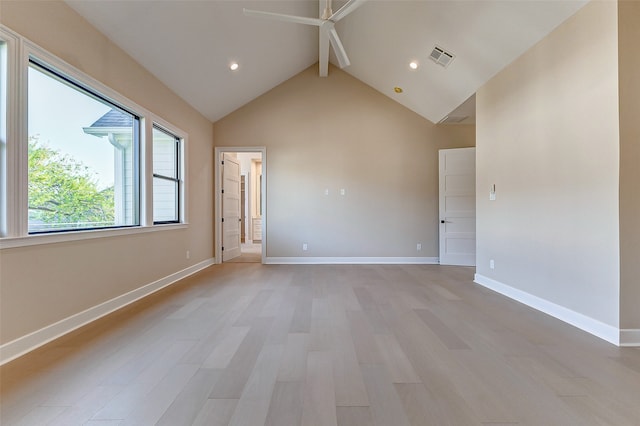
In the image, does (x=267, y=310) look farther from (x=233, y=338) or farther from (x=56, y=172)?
(x=56, y=172)

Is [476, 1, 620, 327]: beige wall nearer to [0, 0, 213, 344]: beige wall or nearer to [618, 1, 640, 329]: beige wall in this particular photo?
[618, 1, 640, 329]: beige wall

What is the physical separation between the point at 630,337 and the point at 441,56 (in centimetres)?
371

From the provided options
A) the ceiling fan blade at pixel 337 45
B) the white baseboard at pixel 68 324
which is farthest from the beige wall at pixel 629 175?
the white baseboard at pixel 68 324

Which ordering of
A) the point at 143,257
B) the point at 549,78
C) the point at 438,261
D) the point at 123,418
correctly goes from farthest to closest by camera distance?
the point at 438,261 → the point at 143,257 → the point at 549,78 → the point at 123,418

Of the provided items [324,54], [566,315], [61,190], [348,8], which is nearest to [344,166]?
[324,54]

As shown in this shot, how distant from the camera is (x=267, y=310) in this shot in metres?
3.21

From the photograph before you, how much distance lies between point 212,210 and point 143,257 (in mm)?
2470

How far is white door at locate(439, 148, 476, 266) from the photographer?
5.86 m

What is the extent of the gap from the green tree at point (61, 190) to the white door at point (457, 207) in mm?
5368

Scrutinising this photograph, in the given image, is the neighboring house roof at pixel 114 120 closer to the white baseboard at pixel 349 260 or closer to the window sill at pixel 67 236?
the window sill at pixel 67 236

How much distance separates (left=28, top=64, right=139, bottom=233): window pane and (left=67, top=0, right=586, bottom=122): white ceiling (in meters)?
0.76

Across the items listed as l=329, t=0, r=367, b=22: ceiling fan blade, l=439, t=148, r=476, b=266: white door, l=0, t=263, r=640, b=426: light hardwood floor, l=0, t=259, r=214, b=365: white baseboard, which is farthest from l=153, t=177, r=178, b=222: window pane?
l=439, t=148, r=476, b=266: white door

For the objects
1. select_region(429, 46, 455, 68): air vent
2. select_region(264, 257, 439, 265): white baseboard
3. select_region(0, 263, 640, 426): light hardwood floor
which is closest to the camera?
select_region(0, 263, 640, 426): light hardwood floor

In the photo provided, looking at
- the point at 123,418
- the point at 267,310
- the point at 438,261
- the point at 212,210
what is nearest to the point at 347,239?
the point at 438,261
